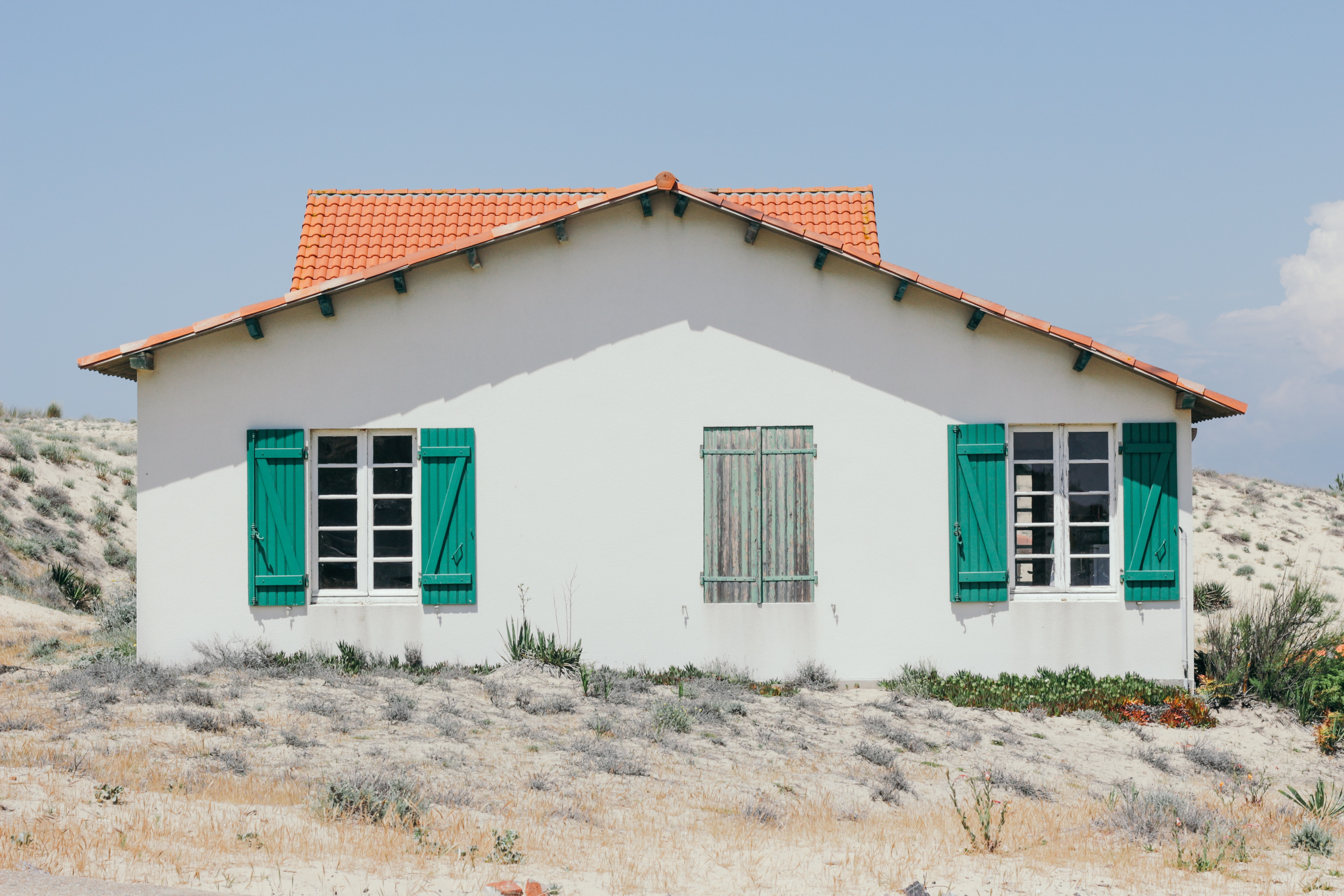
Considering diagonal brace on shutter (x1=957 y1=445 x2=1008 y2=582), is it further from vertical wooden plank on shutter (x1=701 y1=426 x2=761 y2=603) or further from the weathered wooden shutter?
vertical wooden plank on shutter (x1=701 y1=426 x2=761 y2=603)

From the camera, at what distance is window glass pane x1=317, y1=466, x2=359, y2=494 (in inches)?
375

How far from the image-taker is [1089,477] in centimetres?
959

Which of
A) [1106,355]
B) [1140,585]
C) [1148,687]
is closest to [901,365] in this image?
[1106,355]

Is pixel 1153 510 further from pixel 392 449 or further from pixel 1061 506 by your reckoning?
pixel 392 449

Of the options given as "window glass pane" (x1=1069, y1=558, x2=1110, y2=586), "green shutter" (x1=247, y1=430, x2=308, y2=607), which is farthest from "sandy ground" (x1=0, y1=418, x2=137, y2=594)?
"window glass pane" (x1=1069, y1=558, x2=1110, y2=586)

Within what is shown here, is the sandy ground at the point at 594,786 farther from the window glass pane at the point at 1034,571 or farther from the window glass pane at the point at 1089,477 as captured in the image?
the window glass pane at the point at 1089,477

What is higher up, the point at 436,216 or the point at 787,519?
the point at 436,216

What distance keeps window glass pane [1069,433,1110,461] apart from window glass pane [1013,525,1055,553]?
747 mm

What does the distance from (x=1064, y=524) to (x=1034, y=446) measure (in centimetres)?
79

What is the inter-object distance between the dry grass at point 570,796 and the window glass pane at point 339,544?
→ 125 cm

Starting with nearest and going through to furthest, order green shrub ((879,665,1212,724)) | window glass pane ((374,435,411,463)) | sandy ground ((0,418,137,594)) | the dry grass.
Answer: the dry grass
green shrub ((879,665,1212,724))
window glass pane ((374,435,411,463))
sandy ground ((0,418,137,594))

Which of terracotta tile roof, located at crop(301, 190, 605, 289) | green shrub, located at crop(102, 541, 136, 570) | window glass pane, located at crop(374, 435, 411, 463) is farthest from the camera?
green shrub, located at crop(102, 541, 136, 570)

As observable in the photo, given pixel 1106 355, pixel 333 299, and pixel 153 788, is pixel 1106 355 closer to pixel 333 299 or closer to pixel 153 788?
pixel 333 299

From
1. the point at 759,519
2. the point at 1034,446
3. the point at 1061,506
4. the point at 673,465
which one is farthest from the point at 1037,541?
the point at 673,465
